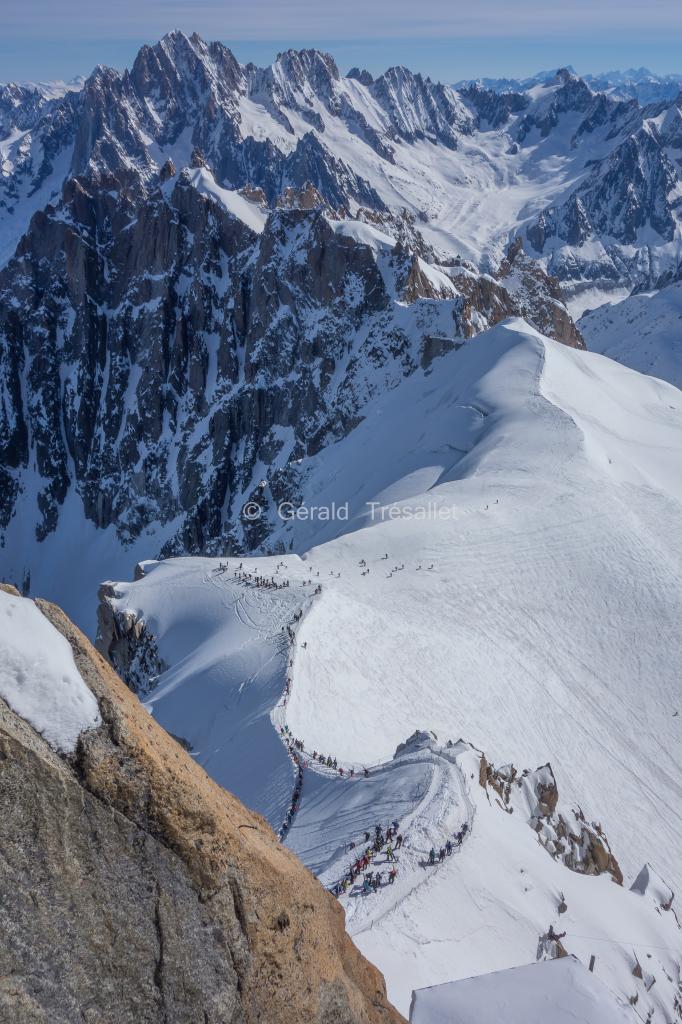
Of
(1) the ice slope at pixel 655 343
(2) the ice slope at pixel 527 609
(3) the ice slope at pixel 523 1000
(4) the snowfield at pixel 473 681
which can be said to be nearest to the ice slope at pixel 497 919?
(4) the snowfield at pixel 473 681

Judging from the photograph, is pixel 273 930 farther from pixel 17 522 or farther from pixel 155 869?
pixel 17 522

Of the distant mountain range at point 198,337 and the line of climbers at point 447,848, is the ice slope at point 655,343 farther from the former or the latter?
the line of climbers at point 447,848

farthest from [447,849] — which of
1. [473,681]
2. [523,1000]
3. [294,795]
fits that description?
[473,681]

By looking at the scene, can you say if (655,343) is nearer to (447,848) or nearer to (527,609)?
(527,609)

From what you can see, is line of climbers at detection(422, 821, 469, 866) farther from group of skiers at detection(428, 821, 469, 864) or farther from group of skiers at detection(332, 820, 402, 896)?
group of skiers at detection(332, 820, 402, 896)

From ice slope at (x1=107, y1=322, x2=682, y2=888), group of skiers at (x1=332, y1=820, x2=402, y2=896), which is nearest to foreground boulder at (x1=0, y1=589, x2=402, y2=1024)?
group of skiers at (x1=332, y1=820, x2=402, y2=896)

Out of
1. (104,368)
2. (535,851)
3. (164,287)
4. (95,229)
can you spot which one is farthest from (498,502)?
(95,229)
